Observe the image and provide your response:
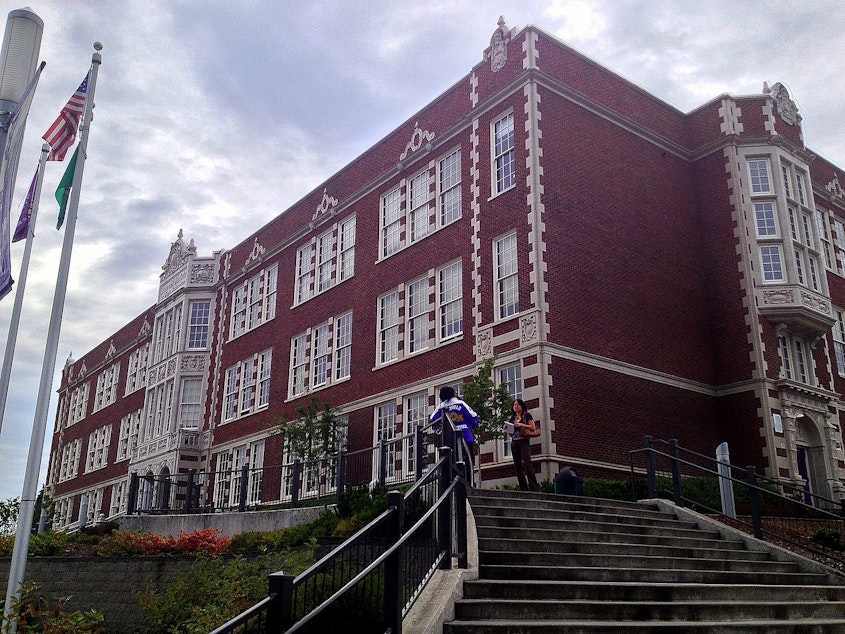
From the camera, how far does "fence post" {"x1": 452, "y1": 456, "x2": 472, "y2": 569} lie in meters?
9.58

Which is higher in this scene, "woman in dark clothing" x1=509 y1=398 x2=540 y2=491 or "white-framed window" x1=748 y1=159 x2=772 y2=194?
"white-framed window" x1=748 y1=159 x2=772 y2=194

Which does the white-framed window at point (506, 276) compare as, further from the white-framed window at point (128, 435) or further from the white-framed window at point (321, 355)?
the white-framed window at point (128, 435)

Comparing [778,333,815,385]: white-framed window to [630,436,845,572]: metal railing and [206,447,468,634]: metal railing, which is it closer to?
[630,436,845,572]: metal railing

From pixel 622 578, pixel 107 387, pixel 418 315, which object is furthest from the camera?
pixel 107 387

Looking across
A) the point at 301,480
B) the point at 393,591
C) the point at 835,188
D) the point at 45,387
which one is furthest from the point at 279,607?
the point at 835,188

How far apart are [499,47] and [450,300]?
7320mm

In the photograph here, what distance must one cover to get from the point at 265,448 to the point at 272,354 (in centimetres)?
368

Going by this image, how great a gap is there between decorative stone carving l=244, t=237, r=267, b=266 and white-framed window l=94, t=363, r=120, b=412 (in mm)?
18174

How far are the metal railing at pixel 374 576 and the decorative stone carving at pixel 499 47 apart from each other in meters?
17.6

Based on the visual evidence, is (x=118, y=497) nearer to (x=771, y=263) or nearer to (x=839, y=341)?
(x=771, y=263)

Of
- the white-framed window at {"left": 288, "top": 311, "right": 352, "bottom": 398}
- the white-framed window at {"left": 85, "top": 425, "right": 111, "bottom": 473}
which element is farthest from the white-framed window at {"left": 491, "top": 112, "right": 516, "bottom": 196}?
the white-framed window at {"left": 85, "top": 425, "right": 111, "bottom": 473}

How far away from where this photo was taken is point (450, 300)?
2492cm

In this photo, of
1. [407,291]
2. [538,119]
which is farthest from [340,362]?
[538,119]

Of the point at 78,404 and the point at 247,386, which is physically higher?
the point at 78,404
